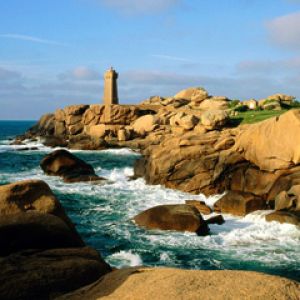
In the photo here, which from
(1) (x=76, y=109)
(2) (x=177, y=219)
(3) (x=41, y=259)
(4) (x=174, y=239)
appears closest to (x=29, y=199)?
(3) (x=41, y=259)

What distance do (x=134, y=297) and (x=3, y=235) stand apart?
149 inches

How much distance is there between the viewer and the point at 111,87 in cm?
8794

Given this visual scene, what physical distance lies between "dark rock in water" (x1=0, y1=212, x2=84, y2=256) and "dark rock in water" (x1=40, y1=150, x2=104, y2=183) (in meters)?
26.2

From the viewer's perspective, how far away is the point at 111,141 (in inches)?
2756

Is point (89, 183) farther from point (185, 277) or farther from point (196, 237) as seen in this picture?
point (185, 277)

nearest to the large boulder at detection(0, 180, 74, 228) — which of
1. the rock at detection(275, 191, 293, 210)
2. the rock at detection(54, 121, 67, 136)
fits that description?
the rock at detection(275, 191, 293, 210)

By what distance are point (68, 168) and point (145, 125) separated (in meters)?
35.3

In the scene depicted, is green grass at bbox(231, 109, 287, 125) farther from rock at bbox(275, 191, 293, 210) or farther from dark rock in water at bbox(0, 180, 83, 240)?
dark rock in water at bbox(0, 180, 83, 240)

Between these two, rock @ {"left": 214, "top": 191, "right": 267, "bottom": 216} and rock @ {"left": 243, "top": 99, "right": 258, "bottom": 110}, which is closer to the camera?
rock @ {"left": 214, "top": 191, "right": 267, "bottom": 216}

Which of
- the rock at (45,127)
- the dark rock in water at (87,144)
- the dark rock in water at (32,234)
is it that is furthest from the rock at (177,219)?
the rock at (45,127)

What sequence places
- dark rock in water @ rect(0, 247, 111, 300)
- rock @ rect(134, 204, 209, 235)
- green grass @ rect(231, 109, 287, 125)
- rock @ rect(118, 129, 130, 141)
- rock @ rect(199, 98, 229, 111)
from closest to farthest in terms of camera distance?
1. dark rock in water @ rect(0, 247, 111, 300)
2. rock @ rect(134, 204, 209, 235)
3. green grass @ rect(231, 109, 287, 125)
4. rock @ rect(118, 129, 130, 141)
5. rock @ rect(199, 98, 229, 111)

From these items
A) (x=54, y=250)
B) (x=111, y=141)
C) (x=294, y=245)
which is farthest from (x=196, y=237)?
(x=111, y=141)

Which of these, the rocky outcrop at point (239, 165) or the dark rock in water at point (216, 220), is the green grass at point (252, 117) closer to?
the rocky outcrop at point (239, 165)

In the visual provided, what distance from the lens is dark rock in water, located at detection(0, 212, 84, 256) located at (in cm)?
818
